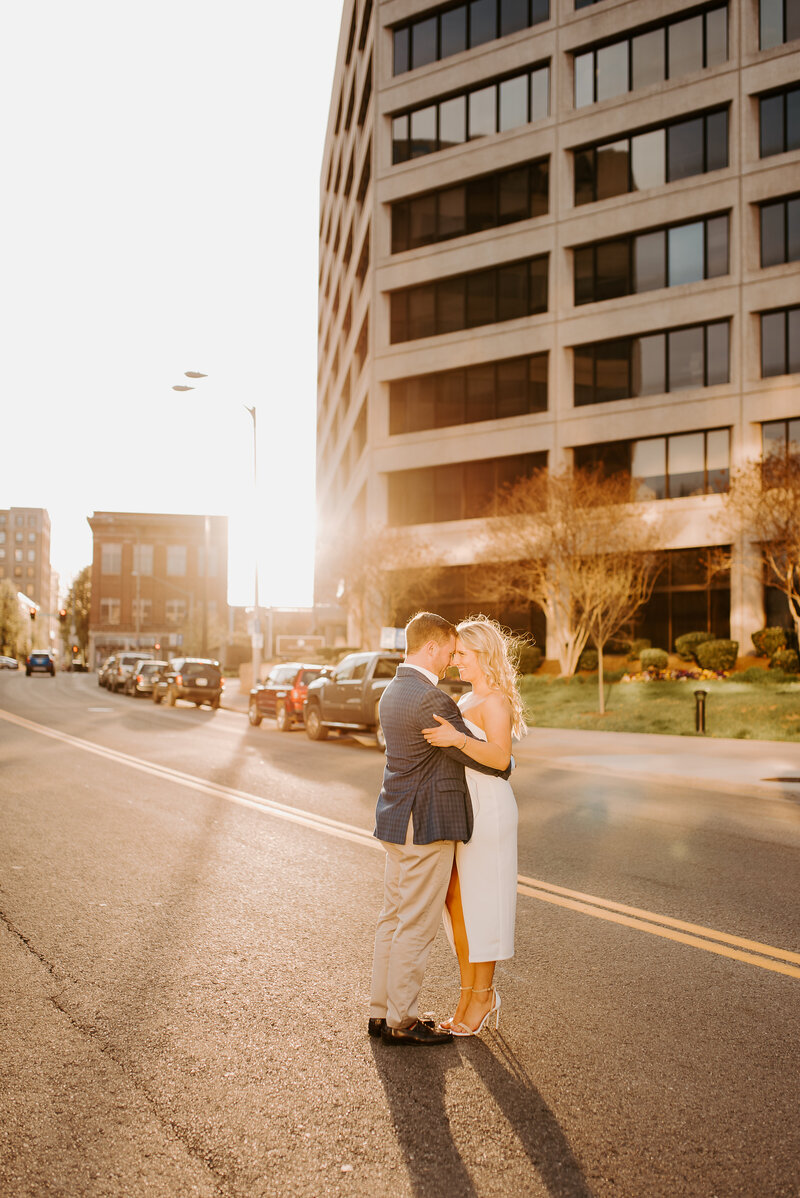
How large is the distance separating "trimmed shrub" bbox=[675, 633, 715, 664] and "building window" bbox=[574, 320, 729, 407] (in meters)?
8.87

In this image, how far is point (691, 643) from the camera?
3067 cm

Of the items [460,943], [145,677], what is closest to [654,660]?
[145,677]

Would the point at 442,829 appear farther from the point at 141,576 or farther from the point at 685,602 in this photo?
the point at 141,576

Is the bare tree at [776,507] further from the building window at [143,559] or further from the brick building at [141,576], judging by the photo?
the building window at [143,559]

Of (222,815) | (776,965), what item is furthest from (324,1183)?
(222,815)

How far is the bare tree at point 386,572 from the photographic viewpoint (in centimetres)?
3503

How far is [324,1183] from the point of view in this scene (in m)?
2.98

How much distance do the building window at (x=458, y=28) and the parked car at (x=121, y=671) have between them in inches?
1117

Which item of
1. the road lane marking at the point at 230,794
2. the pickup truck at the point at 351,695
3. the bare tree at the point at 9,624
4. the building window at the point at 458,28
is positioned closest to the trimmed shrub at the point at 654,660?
the pickup truck at the point at 351,695

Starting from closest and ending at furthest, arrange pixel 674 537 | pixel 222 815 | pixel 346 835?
1. pixel 346 835
2. pixel 222 815
3. pixel 674 537

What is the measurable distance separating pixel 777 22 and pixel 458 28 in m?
12.6

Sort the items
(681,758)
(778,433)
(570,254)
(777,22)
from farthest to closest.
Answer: (570,254) → (777,22) → (778,433) → (681,758)

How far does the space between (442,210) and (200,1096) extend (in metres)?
39.9

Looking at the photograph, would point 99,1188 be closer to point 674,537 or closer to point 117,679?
point 674,537
